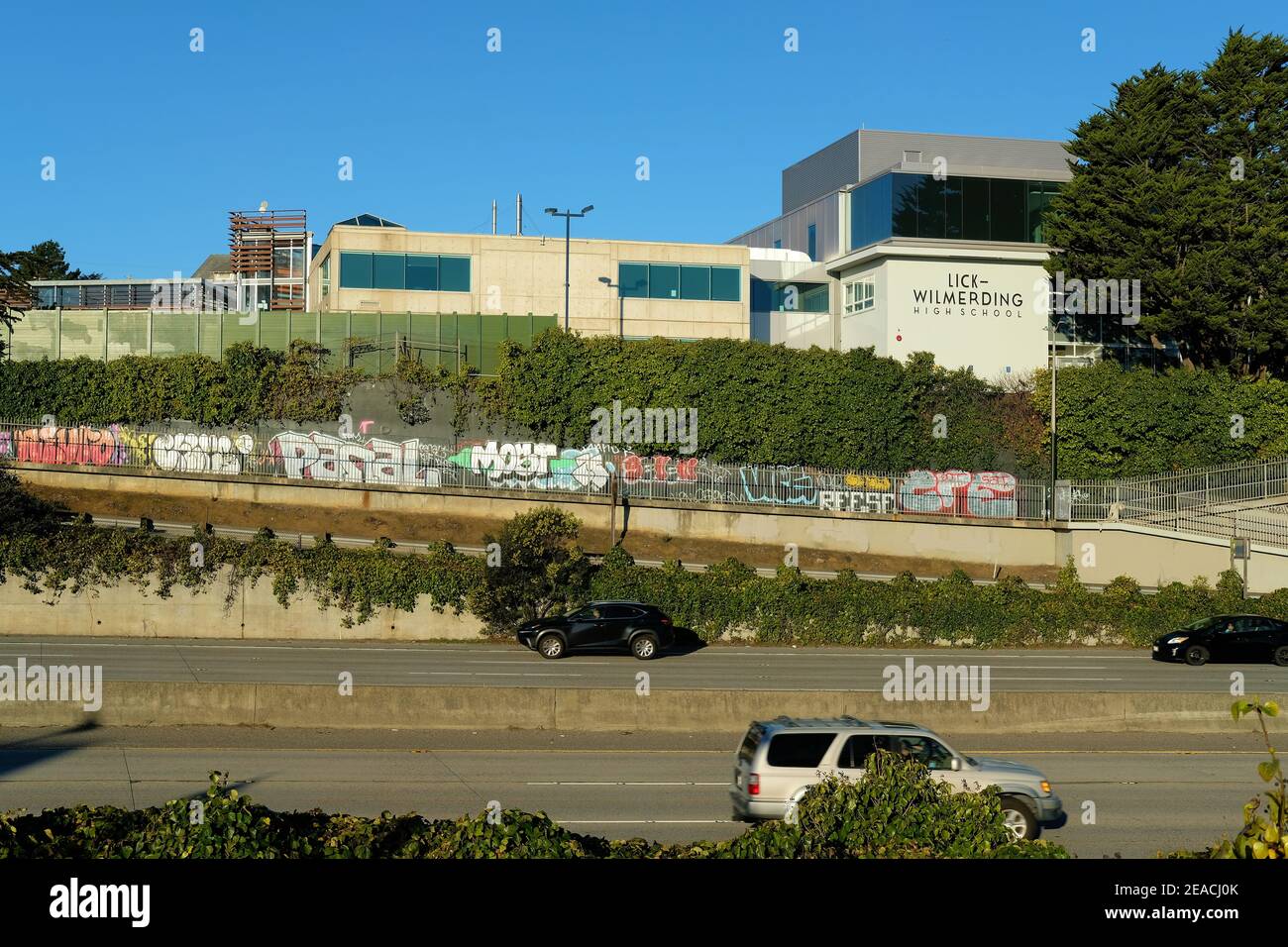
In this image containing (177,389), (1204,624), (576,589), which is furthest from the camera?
(177,389)

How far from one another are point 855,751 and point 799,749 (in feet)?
2.37

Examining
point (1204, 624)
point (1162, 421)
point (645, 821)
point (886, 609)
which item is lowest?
point (645, 821)

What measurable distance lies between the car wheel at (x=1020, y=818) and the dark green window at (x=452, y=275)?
52483mm

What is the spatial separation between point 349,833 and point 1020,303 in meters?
57.4

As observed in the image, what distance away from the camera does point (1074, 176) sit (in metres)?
57.3

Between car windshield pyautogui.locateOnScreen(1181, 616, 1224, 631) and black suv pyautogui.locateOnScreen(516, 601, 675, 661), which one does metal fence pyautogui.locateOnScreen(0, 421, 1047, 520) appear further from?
car windshield pyautogui.locateOnScreen(1181, 616, 1224, 631)

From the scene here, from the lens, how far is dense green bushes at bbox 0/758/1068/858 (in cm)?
800

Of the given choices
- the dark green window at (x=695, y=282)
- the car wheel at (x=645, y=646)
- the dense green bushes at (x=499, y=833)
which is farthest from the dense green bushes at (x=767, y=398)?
the dense green bushes at (x=499, y=833)

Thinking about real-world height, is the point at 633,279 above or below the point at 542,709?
above

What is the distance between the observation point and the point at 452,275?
64.2 meters

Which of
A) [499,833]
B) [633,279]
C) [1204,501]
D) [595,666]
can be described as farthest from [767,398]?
[499,833]

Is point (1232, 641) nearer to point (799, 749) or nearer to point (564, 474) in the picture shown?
point (799, 749)
